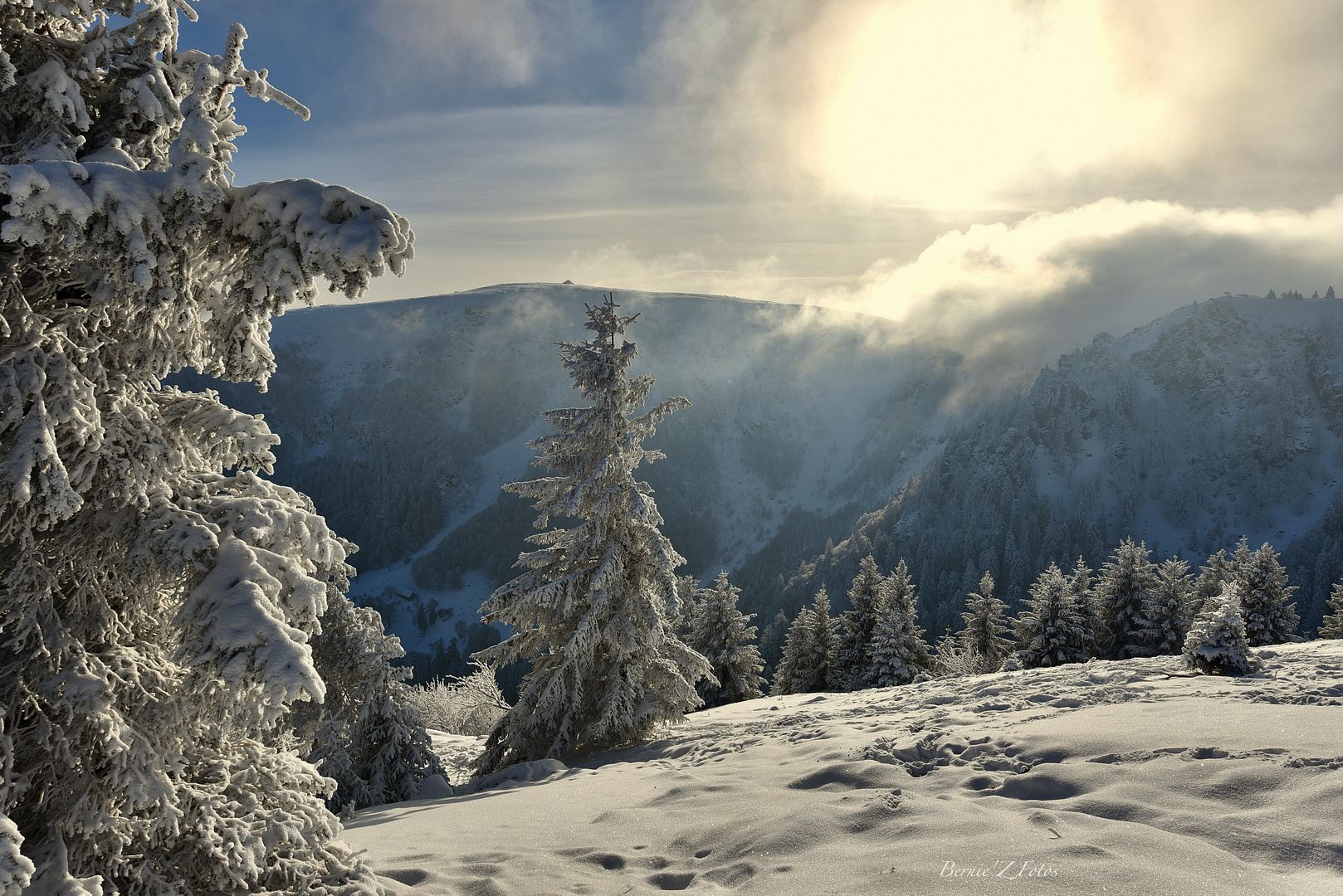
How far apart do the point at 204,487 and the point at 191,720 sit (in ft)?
4.17

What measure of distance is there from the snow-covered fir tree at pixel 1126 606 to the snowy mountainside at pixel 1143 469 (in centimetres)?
8743

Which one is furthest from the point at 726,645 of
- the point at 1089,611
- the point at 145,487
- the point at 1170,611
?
the point at 145,487

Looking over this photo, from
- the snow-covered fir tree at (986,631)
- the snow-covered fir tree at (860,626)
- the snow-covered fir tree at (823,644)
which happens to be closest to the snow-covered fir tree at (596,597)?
the snow-covered fir tree at (860,626)

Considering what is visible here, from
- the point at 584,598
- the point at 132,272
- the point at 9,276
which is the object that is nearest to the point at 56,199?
the point at 132,272

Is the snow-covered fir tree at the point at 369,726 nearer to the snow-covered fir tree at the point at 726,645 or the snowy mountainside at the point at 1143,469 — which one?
the snow-covered fir tree at the point at 726,645

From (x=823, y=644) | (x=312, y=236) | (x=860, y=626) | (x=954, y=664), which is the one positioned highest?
(x=312, y=236)

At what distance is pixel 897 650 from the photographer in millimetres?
32031

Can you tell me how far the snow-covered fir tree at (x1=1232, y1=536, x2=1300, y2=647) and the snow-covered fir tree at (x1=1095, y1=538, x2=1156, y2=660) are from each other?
4.10m

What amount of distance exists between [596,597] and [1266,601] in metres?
38.3

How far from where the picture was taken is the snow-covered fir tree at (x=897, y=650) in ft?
104

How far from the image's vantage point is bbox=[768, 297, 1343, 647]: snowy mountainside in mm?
140125

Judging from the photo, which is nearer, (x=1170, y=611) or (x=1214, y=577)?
(x=1170, y=611)

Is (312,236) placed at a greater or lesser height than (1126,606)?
greater
